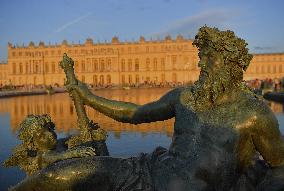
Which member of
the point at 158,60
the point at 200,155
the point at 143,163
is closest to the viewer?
the point at 200,155

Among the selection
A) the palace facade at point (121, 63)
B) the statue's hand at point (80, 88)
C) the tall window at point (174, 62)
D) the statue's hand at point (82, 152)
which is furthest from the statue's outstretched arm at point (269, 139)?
the tall window at point (174, 62)

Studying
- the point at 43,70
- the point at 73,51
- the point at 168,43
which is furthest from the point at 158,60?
the point at 43,70

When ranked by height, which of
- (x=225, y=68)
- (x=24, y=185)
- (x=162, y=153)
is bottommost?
(x=24, y=185)

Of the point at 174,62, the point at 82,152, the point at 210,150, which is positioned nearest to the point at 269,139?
the point at 210,150

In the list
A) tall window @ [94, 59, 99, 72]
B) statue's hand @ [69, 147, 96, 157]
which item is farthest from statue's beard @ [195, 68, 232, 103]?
tall window @ [94, 59, 99, 72]

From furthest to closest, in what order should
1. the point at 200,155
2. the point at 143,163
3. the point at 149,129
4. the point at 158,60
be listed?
the point at 158,60
the point at 149,129
the point at 143,163
the point at 200,155

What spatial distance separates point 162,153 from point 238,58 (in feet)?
1.91

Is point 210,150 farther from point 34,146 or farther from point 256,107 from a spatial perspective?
point 34,146

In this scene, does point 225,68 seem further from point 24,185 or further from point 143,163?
point 24,185

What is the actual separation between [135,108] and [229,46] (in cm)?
65

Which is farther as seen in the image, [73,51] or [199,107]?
[73,51]

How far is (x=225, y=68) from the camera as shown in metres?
1.98

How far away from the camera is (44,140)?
2.66 m

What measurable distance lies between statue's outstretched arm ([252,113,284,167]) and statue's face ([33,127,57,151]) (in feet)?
4.31
